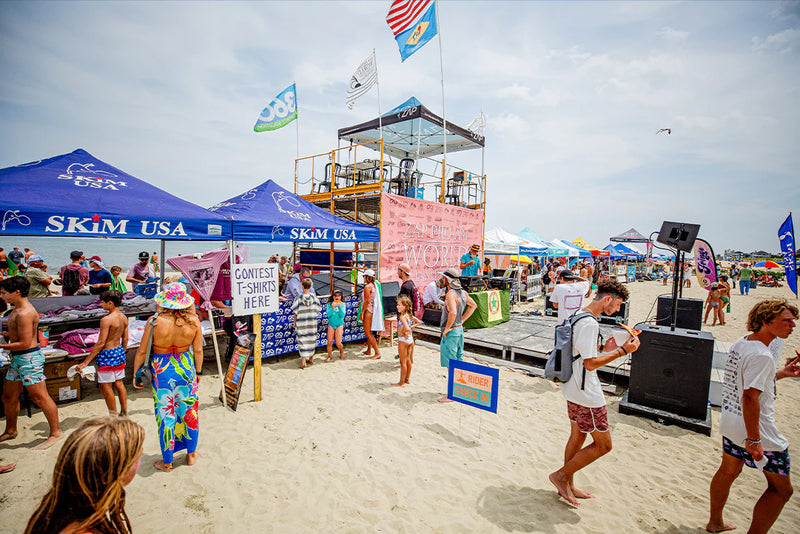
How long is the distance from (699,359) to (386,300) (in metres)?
6.28

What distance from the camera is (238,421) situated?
4.74 meters

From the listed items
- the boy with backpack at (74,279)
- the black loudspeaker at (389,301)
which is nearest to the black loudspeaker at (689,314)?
the black loudspeaker at (389,301)

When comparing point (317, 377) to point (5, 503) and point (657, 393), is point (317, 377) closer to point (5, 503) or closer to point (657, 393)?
point (5, 503)

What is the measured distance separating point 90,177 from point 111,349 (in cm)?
295

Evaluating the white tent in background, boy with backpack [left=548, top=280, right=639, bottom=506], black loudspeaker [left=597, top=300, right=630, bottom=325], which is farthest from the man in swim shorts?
the white tent in background

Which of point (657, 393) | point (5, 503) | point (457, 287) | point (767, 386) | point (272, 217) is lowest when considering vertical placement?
point (5, 503)

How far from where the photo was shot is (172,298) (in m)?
3.52

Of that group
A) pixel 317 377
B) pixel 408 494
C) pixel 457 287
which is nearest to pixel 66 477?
pixel 408 494

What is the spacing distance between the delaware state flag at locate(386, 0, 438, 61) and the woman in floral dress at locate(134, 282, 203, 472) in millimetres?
9273

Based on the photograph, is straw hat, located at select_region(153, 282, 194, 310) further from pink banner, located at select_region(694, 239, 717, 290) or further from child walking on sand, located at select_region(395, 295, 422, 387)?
pink banner, located at select_region(694, 239, 717, 290)

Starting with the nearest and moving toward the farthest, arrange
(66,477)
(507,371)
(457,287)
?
(66,477) → (457,287) → (507,371)

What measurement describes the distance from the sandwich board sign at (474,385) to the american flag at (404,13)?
31.5ft

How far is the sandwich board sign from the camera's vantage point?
4.23 meters

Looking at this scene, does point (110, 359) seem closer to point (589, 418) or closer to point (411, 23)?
point (589, 418)
